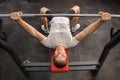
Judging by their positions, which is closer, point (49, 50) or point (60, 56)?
point (60, 56)

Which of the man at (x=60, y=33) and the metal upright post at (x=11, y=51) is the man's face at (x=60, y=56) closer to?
the man at (x=60, y=33)

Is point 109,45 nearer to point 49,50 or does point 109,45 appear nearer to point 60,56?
point 60,56

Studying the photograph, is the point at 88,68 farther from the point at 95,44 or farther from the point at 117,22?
the point at 117,22

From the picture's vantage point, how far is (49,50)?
331 centimetres

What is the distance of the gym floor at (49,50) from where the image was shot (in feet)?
9.65

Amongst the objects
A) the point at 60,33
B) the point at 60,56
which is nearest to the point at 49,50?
the point at 60,33

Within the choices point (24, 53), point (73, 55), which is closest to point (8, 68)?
point (24, 53)

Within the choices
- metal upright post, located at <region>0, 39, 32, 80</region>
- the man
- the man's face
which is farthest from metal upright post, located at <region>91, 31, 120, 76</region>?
metal upright post, located at <region>0, 39, 32, 80</region>

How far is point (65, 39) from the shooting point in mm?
2422

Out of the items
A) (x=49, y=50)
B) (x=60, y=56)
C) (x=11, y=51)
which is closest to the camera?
(x=60, y=56)

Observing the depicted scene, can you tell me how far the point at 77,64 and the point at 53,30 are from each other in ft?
1.92

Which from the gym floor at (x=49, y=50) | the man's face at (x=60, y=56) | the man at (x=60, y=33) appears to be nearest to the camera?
the man's face at (x=60, y=56)

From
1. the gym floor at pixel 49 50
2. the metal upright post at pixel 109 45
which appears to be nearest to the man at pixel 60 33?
the metal upright post at pixel 109 45

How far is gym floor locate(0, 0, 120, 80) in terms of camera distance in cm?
294
